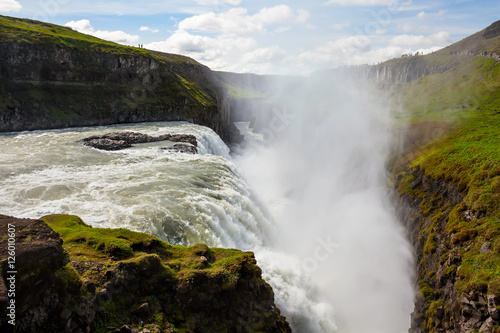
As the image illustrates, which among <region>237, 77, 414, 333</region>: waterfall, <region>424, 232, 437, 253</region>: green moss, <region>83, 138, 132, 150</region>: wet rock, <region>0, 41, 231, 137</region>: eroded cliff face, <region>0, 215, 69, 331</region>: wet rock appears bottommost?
<region>237, 77, 414, 333</region>: waterfall

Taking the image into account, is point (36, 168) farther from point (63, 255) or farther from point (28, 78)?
point (28, 78)

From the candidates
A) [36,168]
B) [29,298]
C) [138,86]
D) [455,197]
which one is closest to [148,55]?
[138,86]

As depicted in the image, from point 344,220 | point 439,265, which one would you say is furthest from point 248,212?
point 344,220

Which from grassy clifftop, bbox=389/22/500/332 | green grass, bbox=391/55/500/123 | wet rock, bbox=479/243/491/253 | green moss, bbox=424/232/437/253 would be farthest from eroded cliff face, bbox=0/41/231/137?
wet rock, bbox=479/243/491/253

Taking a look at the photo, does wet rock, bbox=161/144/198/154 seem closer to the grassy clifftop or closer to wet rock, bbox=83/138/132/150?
wet rock, bbox=83/138/132/150

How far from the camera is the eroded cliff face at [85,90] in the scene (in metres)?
57.6

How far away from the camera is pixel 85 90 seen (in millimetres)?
68625

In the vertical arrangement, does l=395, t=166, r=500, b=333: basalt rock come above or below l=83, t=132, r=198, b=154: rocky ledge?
below

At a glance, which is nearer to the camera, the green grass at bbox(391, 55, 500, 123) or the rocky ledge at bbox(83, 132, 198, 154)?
the rocky ledge at bbox(83, 132, 198, 154)

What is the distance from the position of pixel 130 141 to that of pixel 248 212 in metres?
28.7

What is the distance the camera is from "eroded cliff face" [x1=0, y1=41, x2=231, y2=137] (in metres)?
57.6

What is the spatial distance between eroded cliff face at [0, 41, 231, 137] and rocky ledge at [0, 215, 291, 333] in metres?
52.7

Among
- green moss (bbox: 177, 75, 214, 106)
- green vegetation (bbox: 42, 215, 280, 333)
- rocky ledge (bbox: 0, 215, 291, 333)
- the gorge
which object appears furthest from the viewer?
green moss (bbox: 177, 75, 214, 106)

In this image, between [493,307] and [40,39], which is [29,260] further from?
[40,39]
